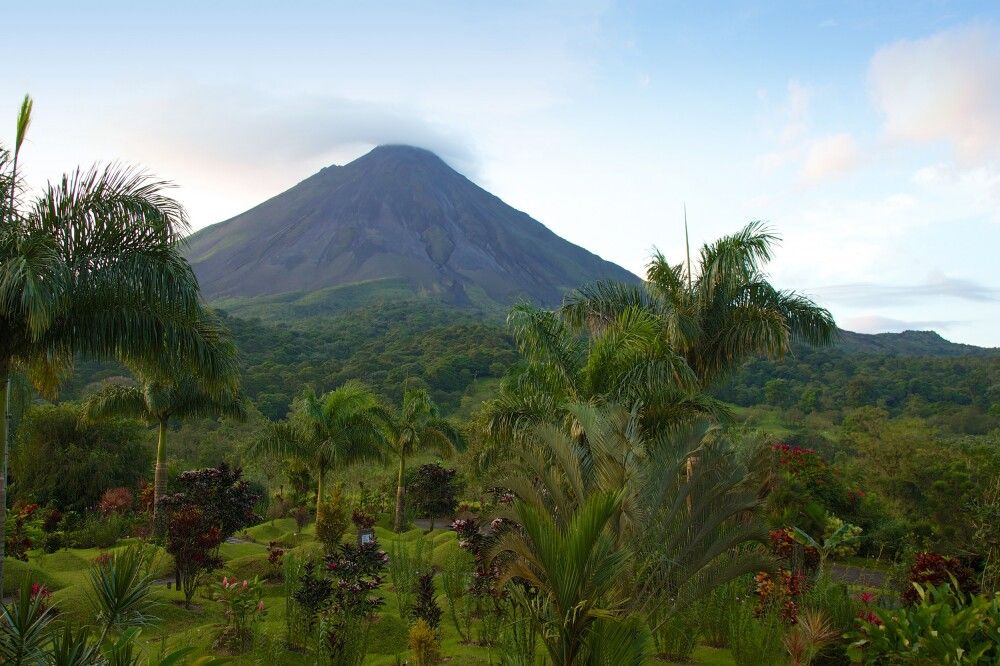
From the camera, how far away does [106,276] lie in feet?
26.0

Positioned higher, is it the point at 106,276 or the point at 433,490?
the point at 106,276

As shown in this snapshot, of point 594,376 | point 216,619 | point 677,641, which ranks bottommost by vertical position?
point 216,619

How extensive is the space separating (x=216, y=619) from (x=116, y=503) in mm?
8931

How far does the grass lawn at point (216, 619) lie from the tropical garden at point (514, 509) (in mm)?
60

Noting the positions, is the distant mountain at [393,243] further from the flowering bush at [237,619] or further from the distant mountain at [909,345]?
the flowering bush at [237,619]

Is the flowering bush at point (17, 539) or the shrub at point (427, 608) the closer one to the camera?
the shrub at point (427, 608)

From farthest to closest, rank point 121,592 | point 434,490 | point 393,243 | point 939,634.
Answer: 1. point 393,243
2. point 434,490
3. point 939,634
4. point 121,592

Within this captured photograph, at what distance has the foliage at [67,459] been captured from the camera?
19438 millimetres

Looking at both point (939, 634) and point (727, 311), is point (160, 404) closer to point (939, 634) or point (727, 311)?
point (727, 311)

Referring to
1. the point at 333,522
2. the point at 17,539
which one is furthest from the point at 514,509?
the point at 17,539

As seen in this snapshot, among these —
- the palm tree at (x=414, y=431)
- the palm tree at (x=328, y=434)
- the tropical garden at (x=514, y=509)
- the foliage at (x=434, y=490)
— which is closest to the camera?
the tropical garden at (x=514, y=509)

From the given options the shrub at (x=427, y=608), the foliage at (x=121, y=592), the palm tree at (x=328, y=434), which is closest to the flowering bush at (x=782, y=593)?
Answer: the shrub at (x=427, y=608)

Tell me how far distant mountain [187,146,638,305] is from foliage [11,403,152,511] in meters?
90.9

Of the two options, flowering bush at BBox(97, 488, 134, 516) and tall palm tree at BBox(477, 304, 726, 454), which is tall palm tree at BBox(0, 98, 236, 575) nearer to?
tall palm tree at BBox(477, 304, 726, 454)
